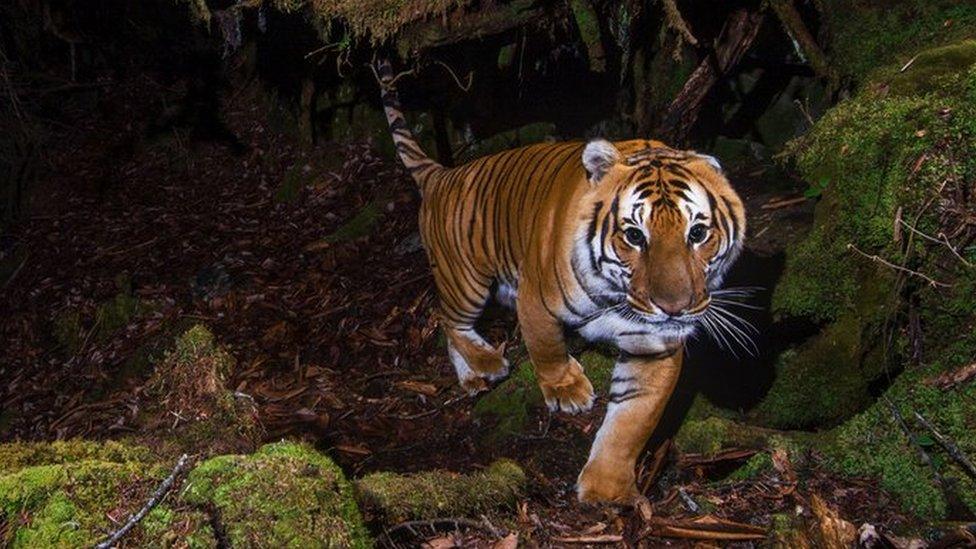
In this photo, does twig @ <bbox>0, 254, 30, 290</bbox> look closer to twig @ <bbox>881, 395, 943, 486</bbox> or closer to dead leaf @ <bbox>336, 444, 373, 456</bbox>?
dead leaf @ <bbox>336, 444, 373, 456</bbox>

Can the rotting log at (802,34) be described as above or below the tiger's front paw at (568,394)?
above

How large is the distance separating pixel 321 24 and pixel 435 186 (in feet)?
4.90

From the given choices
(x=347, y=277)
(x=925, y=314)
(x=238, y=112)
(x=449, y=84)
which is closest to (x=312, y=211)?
(x=347, y=277)

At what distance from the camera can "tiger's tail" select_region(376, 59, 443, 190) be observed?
536 centimetres

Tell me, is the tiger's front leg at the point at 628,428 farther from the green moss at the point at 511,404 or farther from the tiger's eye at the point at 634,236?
the green moss at the point at 511,404

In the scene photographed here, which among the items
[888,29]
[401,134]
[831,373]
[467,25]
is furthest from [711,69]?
[831,373]

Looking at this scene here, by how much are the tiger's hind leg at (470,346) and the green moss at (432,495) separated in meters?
2.13

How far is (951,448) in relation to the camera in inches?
104

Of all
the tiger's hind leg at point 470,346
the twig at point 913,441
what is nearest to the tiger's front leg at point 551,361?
the tiger's hind leg at point 470,346

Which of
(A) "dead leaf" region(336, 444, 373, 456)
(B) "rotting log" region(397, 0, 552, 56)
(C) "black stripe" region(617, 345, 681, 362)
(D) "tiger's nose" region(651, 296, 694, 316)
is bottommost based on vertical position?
(A) "dead leaf" region(336, 444, 373, 456)

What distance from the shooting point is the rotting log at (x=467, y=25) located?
4812mm

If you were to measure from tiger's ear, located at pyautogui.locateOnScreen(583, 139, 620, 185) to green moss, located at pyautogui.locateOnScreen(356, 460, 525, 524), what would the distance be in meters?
1.48

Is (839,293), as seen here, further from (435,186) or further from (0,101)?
(0,101)

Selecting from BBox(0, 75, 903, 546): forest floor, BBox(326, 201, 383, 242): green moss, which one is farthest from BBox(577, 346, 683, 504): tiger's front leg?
BBox(326, 201, 383, 242): green moss
